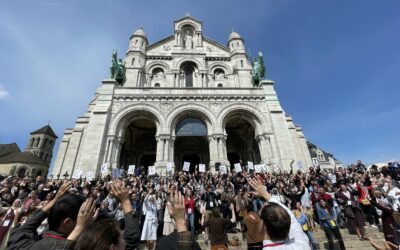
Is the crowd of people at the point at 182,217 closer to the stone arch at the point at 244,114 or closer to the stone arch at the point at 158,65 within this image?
the stone arch at the point at 244,114

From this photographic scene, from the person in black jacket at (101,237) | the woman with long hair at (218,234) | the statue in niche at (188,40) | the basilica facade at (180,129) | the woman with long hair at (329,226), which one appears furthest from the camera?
the statue in niche at (188,40)

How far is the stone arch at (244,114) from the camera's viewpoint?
15.7 meters

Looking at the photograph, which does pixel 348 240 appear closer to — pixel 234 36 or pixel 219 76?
pixel 219 76

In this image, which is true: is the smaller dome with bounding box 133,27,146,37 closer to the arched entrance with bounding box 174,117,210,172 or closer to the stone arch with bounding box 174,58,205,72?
the stone arch with bounding box 174,58,205,72

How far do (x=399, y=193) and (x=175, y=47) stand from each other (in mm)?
25159

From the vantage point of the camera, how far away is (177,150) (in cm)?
1928

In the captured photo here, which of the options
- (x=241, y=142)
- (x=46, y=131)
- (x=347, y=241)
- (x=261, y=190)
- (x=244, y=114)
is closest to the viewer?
(x=261, y=190)

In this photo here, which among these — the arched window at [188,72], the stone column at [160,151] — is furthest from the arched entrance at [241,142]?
the arched window at [188,72]

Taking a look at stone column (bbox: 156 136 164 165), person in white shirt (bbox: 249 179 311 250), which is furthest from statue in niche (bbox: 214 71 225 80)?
person in white shirt (bbox: 249 179 311 250)

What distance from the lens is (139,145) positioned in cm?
1953

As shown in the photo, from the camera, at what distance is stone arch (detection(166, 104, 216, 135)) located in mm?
15242

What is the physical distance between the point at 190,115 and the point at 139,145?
6.78m

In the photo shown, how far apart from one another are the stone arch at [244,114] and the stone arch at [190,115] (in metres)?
0.80

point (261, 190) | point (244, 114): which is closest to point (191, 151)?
point (244, 114)
